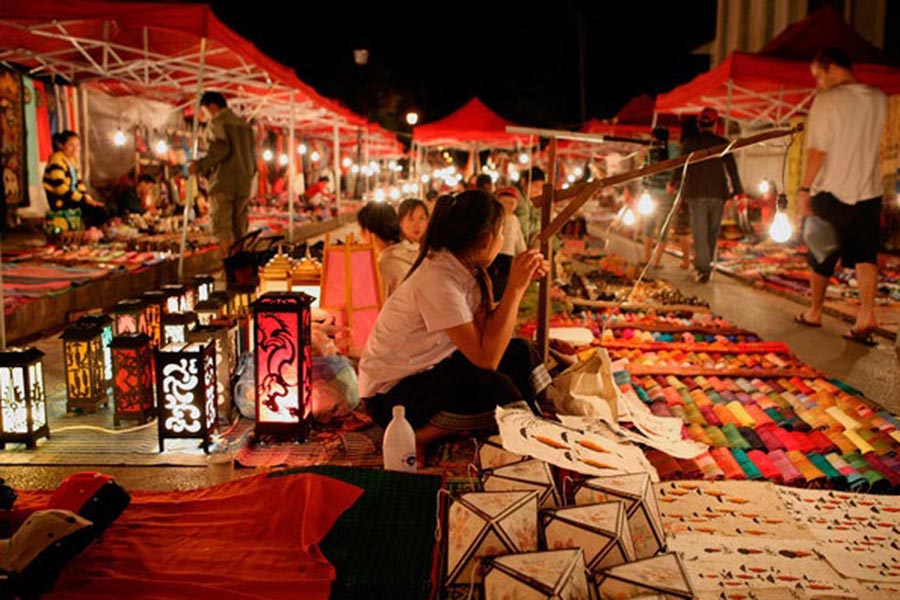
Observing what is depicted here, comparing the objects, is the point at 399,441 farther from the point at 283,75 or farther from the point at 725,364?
the point at 283,75

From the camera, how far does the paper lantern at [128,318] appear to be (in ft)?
15.7

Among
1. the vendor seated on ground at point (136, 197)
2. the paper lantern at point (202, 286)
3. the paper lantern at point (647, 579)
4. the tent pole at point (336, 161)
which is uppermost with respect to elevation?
the tent pole at point (336, 161)

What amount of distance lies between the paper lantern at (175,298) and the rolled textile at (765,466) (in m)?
3.86

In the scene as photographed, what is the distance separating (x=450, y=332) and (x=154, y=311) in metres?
2.48

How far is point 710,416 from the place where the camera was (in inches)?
186

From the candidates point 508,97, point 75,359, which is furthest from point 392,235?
point 508,97

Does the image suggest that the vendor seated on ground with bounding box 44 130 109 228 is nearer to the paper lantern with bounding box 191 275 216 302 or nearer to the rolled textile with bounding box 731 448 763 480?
the paper lantern with bounding box 191 275 216 302

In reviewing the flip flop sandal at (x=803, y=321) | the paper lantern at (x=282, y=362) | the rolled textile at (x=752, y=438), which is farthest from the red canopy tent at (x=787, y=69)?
the paper lantern at (x=282, y=362)

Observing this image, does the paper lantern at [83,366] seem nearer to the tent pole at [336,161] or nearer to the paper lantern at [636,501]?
the paper lantern at [636,501]

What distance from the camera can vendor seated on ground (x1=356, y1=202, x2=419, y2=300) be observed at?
5828 millimetres

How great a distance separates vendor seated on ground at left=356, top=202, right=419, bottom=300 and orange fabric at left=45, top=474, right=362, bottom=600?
2526 mm

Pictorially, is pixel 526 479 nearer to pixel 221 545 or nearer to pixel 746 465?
pixel 221 545

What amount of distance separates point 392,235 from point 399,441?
2.95m

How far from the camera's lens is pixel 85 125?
1403 centimetres
